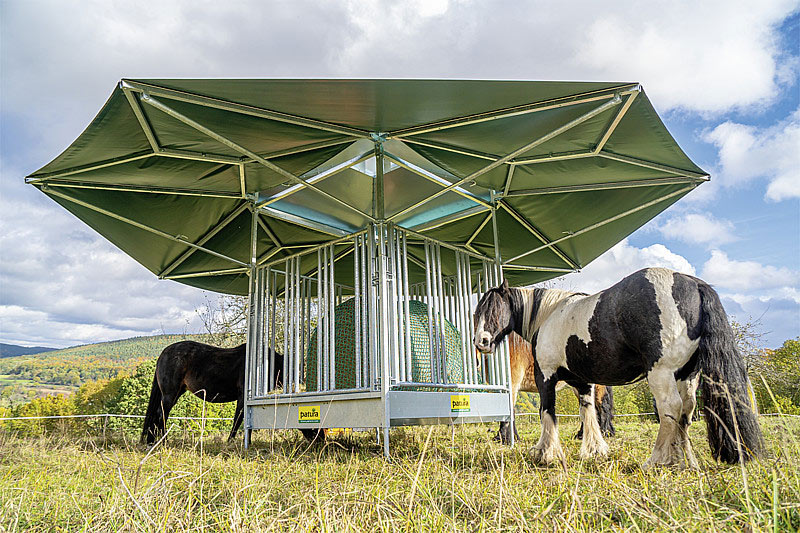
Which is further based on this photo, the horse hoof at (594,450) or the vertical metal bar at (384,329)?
the vertical metal bar at (384,329)

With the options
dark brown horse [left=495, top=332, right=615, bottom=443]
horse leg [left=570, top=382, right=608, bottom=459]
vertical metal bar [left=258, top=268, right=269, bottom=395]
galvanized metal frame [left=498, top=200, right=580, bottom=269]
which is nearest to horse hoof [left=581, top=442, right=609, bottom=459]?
horse leg [left=570, top=382, right=608, bottom=459]

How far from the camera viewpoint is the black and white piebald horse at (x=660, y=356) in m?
3.48

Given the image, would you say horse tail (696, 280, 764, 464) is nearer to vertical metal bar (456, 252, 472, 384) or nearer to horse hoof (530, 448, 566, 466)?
horse hoof (530, 448, 566, 466)

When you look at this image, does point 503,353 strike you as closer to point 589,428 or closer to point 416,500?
point 589,428

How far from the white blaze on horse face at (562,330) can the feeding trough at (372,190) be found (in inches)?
46.0

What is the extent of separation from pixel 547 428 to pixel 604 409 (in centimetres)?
374

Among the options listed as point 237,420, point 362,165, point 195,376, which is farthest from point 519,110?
point 195,376

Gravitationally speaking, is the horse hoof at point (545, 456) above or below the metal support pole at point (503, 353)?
below

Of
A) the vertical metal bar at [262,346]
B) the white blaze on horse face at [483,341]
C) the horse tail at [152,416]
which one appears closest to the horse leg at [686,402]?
the white blaze on horse face at [483,341]

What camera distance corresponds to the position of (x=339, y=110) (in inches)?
182

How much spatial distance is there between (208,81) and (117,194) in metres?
3.37

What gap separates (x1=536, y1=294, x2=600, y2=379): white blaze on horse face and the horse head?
0.54m

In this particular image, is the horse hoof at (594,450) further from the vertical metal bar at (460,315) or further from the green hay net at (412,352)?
the green hay net at (412,352)

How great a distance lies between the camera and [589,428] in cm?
500
